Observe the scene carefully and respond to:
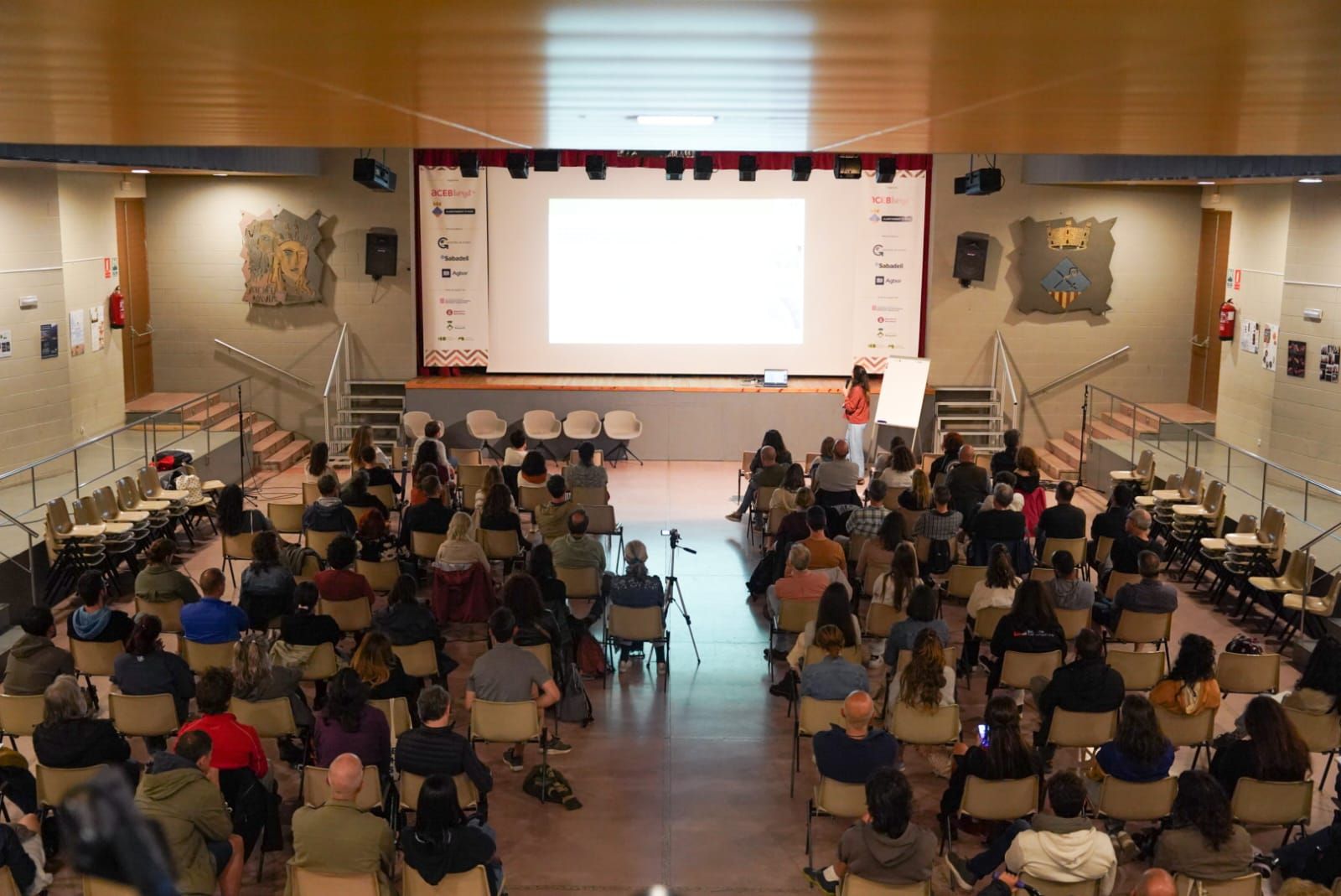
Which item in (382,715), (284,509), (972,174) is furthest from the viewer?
(972,174)

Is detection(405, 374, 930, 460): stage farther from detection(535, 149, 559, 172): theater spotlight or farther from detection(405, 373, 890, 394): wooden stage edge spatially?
detection(535, 149, 559, 172): theater spotlight

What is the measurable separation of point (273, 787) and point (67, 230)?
1041cm

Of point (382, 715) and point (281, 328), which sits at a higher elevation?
point (281, 328)

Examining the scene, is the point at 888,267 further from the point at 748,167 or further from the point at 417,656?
the point at 417,656

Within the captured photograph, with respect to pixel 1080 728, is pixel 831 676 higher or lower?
higher

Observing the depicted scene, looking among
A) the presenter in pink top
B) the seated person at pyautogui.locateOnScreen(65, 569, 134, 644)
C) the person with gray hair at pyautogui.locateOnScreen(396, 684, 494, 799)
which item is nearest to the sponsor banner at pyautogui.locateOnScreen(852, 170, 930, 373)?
the presenter in pink top

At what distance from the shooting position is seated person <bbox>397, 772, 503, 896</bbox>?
5.40m

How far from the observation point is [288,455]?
56.2ft

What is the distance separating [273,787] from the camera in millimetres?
6918

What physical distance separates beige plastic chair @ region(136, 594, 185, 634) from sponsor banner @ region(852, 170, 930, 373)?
34.2 feet

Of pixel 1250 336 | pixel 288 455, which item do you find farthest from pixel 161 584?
pixel 1250 336

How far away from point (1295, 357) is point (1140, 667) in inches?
298

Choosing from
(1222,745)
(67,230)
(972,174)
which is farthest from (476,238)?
(1222,745)

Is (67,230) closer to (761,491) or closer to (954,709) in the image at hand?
(761,491)
